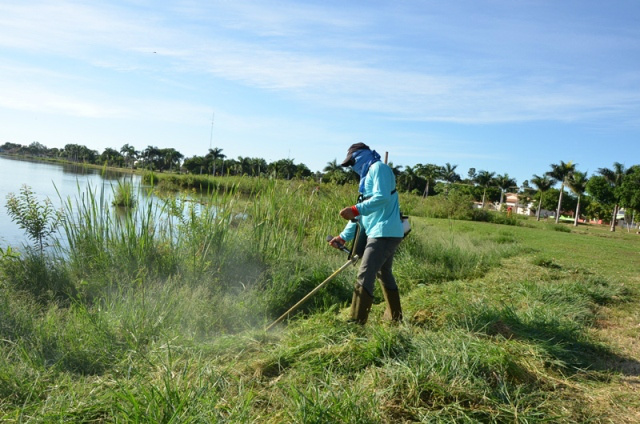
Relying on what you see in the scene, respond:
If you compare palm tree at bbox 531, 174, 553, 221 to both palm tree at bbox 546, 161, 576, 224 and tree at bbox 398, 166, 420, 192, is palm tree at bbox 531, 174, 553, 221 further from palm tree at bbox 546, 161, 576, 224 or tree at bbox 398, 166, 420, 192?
tree at bbox 398, 166, 420, 192

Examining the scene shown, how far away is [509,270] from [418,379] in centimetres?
658

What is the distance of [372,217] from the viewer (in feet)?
16.1

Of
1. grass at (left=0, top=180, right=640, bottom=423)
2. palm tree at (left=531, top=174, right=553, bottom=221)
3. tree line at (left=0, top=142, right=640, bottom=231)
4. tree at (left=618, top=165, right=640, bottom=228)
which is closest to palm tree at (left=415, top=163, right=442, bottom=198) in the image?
tree line at (left=0, top=142, right=640, bottom=231)

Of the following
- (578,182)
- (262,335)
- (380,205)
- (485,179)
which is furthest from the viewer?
(485,179)

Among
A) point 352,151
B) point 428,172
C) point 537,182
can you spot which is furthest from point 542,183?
point 352,151

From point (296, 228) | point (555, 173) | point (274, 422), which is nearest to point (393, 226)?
point (274, 422)

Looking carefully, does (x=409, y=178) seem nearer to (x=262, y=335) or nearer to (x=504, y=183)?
(x=504, y=183)

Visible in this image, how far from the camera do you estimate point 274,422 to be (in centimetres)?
297

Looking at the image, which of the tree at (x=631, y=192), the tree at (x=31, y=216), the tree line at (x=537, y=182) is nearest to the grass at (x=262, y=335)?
the tree at (x=31, y=216)

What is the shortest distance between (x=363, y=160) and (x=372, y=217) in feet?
1.97

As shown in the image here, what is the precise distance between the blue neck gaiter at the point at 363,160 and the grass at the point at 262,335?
1.54 meters

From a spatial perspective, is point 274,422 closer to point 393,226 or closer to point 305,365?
point 305,365

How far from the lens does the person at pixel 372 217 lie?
474 centimetres

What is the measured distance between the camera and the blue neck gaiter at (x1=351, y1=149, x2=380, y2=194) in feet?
16.4
